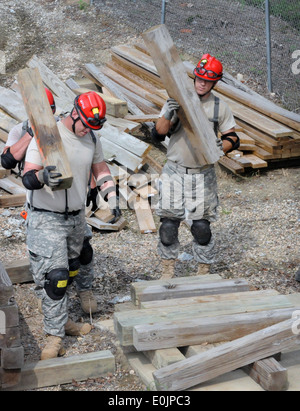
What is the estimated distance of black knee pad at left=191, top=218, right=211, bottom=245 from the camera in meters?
6.76

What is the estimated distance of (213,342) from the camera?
502 centimetres

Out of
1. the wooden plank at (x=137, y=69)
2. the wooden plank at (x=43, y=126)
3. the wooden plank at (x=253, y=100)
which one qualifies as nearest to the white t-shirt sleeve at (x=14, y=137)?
the wooden plank at (x=43, y=126)

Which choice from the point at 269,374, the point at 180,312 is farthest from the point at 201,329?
the point at 269,374

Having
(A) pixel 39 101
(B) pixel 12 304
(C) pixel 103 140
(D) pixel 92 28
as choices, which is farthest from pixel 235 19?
(B) pixel 12 304

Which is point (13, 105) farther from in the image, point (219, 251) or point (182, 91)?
point (182, 91)

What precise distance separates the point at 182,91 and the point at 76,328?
250cm

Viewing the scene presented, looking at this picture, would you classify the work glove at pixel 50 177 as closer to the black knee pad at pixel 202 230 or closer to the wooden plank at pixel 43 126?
the wooden plank at pixel 43 126

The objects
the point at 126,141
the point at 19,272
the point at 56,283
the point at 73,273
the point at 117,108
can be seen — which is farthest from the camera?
the point at 117,108

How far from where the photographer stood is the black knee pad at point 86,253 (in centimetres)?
616

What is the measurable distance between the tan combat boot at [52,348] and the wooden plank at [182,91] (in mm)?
2309

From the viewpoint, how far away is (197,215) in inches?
267

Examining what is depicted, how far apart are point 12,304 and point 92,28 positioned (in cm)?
1202

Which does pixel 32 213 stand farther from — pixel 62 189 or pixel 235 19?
pixel 235 19

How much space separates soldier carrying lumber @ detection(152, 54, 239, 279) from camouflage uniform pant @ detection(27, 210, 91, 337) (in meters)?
1.45
